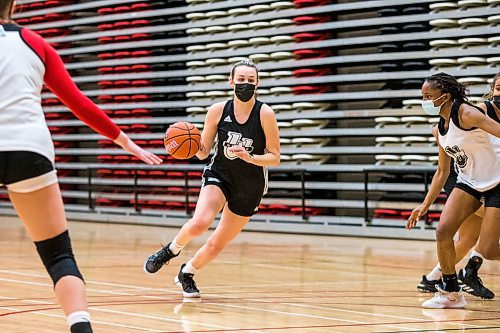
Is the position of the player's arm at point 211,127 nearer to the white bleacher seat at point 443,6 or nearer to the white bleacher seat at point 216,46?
the white bleacher seat at point 443,6

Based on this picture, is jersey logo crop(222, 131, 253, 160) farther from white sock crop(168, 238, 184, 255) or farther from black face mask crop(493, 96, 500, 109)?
black face mask crop(493, 96, 500, 109)

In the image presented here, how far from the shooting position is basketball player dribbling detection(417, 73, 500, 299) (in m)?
6.88

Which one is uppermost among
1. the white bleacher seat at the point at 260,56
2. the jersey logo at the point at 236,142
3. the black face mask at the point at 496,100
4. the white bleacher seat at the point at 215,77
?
the white bleacher seat at the point at 260,56

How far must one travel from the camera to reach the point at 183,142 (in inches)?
274

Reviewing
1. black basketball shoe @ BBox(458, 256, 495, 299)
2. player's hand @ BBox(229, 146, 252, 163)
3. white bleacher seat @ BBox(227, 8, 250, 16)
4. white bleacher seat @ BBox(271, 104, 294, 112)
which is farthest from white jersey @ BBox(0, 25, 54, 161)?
white bleacher seat @ BBox(227, 8, 250, 16)

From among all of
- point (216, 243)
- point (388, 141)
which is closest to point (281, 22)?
point (388, 141)

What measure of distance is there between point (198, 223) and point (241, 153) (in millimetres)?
601

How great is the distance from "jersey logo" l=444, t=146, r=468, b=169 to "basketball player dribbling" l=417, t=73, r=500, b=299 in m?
0.33

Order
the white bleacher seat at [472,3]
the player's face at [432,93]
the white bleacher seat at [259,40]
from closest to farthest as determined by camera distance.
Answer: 1. the player's face at [432,93]
2. the white bleacher seat at [472,3]
3. the white bleacher seat at [259,40]

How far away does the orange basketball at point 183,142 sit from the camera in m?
6.95

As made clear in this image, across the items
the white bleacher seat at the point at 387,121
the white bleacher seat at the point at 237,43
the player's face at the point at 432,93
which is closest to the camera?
the player's face at the point at 432,93

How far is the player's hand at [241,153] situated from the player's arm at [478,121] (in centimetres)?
145

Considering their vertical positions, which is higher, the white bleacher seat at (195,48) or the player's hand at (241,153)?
the white bleacher seat at (195,48)

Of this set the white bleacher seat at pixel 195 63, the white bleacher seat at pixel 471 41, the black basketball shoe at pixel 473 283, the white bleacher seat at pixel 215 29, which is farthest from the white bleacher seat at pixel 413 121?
the black basketball shoe at pixel 473 283
